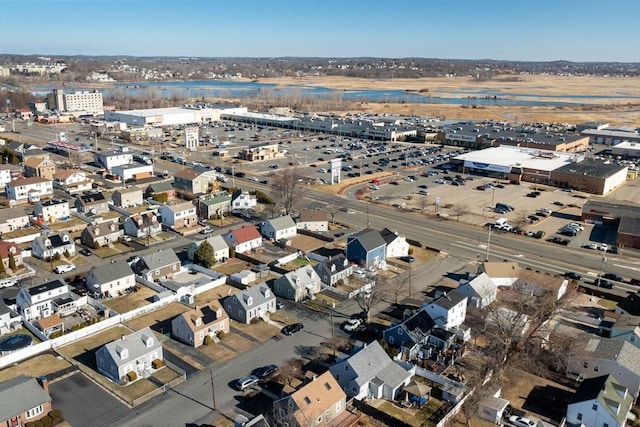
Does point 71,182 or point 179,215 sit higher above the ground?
point 71,182

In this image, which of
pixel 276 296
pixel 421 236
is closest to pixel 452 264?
pixel 421 236

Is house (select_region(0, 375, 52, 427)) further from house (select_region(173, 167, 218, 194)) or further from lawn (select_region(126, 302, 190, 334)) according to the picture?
house (select_region(173, 167, 218, 194))

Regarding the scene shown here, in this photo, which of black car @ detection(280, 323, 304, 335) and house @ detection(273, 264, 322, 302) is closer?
black car @ detection(280, 323, 304, 335)

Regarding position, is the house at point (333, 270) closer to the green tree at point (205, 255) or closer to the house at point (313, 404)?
the green tree at point (205, 255)

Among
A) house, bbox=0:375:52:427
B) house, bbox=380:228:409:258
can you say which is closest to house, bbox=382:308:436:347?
house, bbox=380:228:409:258

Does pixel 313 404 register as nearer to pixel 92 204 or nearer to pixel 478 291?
pixel 478 291

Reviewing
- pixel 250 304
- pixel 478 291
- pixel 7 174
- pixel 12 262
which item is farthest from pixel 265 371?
pixel 7 174
